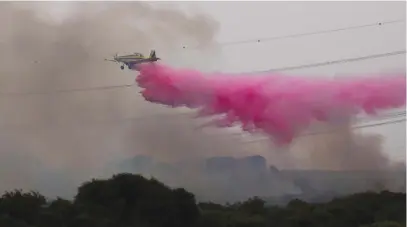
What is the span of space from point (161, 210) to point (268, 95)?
1.21 metres

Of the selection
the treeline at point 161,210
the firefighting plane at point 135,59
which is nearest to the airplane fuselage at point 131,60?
the firefighting plane at point 135,59

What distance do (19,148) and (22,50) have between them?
2.55 ft

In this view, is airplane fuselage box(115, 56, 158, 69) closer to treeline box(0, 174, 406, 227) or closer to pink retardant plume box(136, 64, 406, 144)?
pink retardant plume box(136, 64, 406, 144)

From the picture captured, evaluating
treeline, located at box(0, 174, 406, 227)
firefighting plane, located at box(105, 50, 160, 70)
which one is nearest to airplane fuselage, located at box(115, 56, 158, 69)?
firefighting plane, located at box(105, 50, 160, 70)

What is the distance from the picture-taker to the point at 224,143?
16.2 feet

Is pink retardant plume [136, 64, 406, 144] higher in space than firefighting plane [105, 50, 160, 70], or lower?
lower

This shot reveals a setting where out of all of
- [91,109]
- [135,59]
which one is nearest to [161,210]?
[91,109]

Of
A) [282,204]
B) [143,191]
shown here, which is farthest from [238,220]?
[143,191]

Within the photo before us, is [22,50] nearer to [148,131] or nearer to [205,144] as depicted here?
[148,131]

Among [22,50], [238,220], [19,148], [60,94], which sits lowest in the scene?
[238,220]

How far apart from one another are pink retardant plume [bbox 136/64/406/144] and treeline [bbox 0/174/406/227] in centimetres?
64

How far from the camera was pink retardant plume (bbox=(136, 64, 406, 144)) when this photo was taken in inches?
190

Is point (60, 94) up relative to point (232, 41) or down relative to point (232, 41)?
down

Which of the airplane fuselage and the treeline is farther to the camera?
the airplane fuselage
